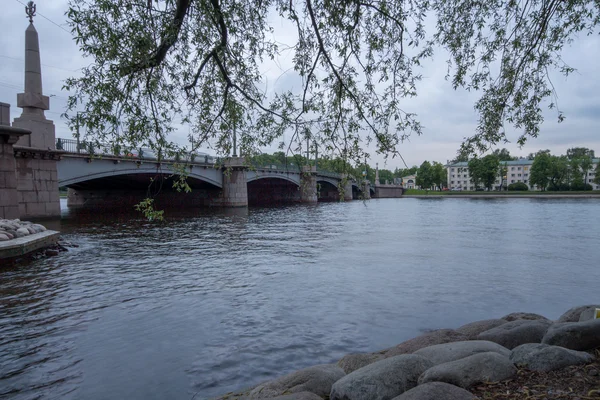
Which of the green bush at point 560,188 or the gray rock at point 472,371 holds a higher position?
the green bush at point 560,188

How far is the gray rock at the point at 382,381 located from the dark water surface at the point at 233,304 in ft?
7.48

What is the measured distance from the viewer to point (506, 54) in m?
7.41

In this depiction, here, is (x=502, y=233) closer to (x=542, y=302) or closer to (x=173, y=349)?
(x=542, y=302)

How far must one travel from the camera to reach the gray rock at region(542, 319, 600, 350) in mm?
3910

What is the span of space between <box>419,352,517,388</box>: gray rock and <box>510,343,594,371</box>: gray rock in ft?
0.61

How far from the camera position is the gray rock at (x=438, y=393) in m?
2.97

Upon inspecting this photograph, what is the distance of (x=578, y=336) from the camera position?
3977 mm

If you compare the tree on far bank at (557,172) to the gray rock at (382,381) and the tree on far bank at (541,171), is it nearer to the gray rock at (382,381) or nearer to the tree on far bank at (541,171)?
the tree on far bank at (541,171)

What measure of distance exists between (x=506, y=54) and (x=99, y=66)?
7.13 metres

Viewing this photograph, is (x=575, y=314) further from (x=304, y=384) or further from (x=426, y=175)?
(x=426, y=175)

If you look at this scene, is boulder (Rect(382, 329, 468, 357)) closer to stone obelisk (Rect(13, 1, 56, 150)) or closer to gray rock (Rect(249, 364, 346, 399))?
gray rock (Rect(249, 364, 346, 399))

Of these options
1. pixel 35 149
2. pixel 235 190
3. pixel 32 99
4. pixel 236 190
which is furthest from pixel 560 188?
pixel 32 99

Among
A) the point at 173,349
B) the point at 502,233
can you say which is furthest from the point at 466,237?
the point at 173,349

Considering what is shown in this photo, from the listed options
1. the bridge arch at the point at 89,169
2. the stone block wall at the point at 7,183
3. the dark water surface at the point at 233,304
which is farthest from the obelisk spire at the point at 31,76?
the dark water surface at the point at 233,304
